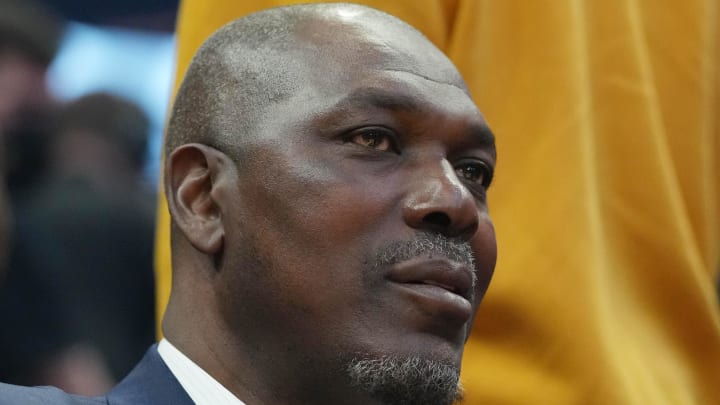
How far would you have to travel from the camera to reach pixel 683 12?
345 cm

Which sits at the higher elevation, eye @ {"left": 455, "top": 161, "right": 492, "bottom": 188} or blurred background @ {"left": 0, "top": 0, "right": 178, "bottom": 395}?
eye @ {"left": 455, "top": 161, "right": 492, "bottom": 188}

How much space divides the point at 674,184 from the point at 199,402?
1345 mm

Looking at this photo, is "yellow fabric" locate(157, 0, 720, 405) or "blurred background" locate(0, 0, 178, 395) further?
"blurred background" locate(0, 0, 178, 395)

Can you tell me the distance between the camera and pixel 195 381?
8.86ft

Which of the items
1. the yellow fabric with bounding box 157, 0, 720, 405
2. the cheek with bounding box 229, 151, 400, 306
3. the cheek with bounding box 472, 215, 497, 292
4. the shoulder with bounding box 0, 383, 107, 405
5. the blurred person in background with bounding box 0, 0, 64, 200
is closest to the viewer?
the shoulder with bounding box 0, 383, 107, 405

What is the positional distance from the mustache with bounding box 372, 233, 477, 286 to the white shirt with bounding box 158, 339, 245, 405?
414 millimetres

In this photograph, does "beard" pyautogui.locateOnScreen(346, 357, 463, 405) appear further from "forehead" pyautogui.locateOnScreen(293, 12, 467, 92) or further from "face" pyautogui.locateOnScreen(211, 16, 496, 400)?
"forehead" pyautogui.locateOnScreen(293, 12, 467, 92)

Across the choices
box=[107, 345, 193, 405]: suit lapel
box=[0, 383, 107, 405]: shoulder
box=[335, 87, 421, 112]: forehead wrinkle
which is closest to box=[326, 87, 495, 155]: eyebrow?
box=[335, 87, 421, 112]: forehead wrinkle

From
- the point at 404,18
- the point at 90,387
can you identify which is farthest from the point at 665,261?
the point at 90,387

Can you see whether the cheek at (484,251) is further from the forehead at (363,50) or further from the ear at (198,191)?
the ear at (198,191)

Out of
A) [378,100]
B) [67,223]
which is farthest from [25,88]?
[378,100]

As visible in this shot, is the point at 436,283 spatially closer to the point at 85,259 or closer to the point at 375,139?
the point at 375,139

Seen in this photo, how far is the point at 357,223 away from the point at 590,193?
31.4 inches

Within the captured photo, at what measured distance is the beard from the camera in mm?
2500
